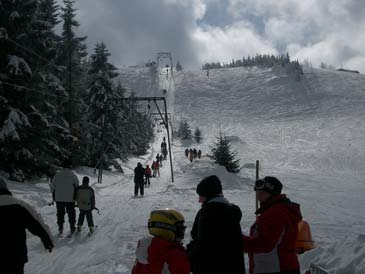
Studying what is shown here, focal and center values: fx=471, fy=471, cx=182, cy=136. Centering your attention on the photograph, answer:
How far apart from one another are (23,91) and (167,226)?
62.2ft

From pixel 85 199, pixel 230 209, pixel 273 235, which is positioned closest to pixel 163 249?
pixel 230 209

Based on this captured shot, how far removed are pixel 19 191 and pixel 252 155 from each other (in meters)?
53.8

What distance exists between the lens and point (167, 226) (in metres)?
3.90

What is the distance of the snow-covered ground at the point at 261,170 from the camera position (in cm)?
941

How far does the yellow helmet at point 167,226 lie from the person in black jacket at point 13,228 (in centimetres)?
189

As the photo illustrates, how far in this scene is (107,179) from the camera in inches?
1432

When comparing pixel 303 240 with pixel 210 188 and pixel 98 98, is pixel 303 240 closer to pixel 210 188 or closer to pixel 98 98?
pixel 210 188

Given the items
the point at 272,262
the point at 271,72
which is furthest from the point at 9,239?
the point at 271,72

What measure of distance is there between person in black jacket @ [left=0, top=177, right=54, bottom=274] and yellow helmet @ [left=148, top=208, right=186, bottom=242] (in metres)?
1.89

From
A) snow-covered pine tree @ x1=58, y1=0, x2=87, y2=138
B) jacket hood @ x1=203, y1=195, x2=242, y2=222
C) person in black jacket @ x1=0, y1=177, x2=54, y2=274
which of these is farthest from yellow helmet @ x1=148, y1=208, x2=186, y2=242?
snow-covered pine tree @ x1=58, y1=0, x2=87, y2=138

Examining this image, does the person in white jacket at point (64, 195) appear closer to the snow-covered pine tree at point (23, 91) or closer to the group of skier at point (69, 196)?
the group of skier at point (69, 196)

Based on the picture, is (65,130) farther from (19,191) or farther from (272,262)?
(272,262)

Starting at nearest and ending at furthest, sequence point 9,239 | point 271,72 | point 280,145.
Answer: point 9,239
point 280,145
point 271,72

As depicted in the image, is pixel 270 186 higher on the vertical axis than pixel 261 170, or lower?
higher
